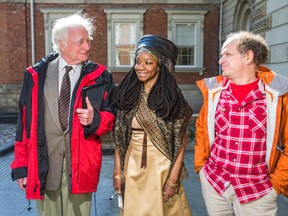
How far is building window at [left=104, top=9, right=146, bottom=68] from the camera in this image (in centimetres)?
1431

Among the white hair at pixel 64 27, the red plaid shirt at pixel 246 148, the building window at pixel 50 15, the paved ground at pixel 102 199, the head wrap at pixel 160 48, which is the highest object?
the building window at pixel 50 15

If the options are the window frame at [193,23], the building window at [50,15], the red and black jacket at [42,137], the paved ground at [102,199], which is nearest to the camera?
the red and black jacket at [42,137]

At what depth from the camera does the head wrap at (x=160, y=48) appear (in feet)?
8.26

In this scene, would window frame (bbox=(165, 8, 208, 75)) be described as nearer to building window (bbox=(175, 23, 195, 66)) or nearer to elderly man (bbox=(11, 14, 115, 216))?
building window (bbox=(175, 23, 195, 66))

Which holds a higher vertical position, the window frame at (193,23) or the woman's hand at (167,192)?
the window frame at (193,23)

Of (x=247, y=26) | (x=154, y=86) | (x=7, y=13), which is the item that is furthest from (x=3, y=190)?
(x=7, y=13)

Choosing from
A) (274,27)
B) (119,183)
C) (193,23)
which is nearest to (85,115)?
(119,183)

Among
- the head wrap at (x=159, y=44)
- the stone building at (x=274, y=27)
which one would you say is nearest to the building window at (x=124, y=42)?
the stone building at (x=274, y=27)

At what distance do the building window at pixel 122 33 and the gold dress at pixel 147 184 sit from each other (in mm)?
Result: 12248

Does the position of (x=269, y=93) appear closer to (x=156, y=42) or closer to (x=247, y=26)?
(x=156, y=42)

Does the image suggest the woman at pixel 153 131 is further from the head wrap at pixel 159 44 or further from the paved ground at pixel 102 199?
the paved ground at pixel 102 199

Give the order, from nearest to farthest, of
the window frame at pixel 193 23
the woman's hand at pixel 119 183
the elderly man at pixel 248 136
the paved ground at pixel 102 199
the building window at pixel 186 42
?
the elderly man at pixel 248 136, the woman's hand at pixel 119 183, the paved ground at pixel 102 199, the window frame at pixel 193 23, the building window at pixel 186 42

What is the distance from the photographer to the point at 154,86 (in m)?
2.60

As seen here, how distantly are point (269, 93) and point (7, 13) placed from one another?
14120mm
